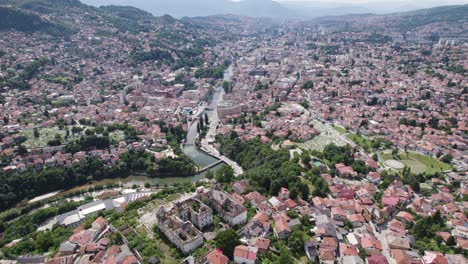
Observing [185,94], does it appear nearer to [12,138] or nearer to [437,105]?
[12,138]

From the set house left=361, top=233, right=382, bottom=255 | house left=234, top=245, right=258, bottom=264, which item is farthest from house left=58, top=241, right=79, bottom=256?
house left=361, top=233, right=382, bottom=255

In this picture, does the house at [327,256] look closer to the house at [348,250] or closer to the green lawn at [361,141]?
the house at [348,250]

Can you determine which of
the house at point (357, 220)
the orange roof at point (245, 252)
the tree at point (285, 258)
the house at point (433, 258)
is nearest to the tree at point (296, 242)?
the tree at point (285, 258)

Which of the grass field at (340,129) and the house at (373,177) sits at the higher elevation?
the house at (373,177)

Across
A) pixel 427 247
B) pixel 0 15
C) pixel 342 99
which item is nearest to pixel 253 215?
pixel 427 247

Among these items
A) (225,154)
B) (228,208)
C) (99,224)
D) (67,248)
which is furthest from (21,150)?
(228,208)

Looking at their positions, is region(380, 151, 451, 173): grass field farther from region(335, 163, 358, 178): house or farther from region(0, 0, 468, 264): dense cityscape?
region(335, 163, 358, 178): house
